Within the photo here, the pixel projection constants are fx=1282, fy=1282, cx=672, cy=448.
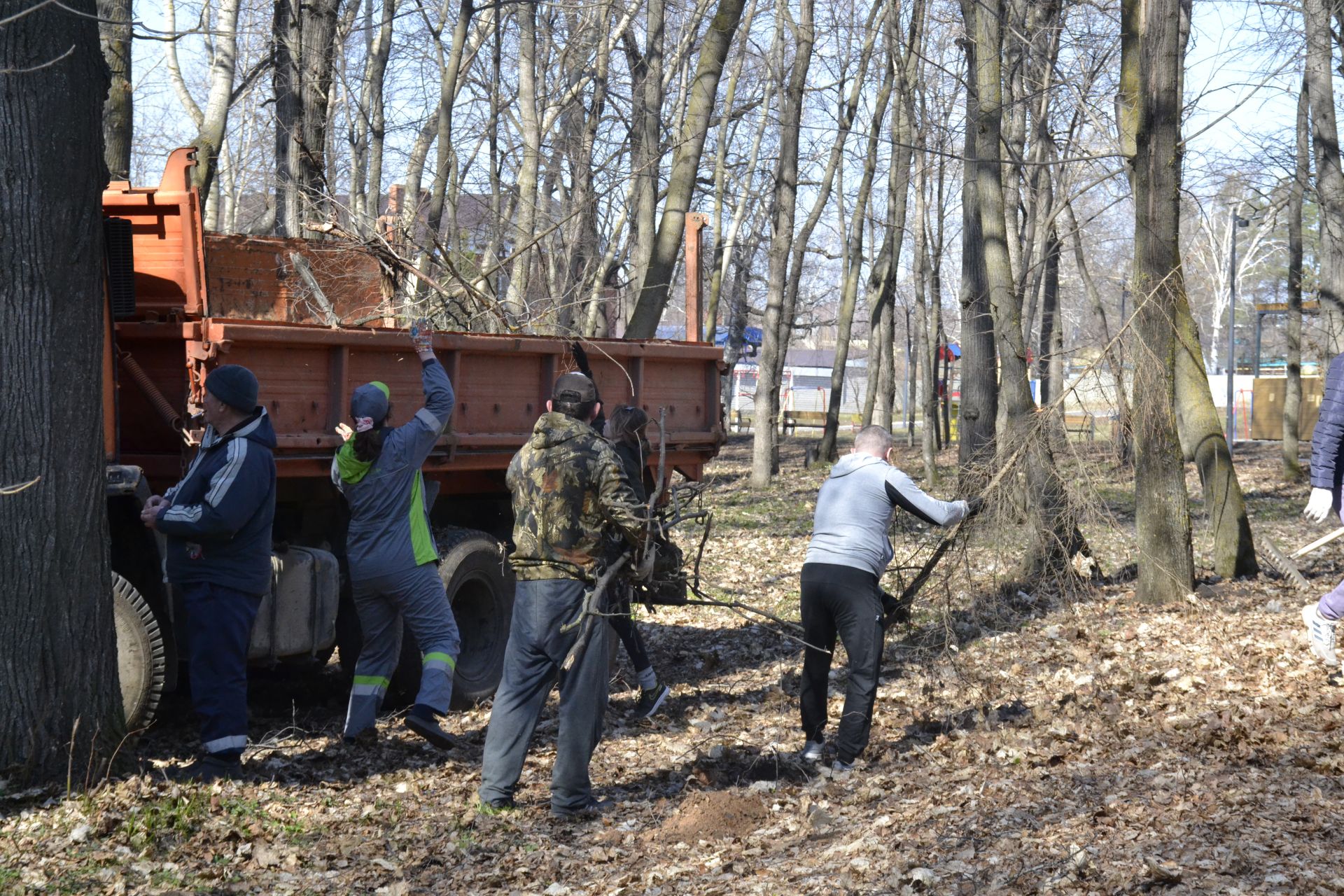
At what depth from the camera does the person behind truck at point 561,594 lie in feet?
19.1

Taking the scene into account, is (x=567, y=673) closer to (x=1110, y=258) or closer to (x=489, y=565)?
(x=489, y=565)

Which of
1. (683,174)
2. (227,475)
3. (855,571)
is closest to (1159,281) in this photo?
(855,571)

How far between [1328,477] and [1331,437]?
9.0 inches

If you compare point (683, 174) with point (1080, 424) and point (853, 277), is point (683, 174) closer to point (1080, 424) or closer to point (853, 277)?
point (1080, 424)

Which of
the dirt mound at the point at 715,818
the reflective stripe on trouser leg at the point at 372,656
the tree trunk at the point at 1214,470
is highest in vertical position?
the tree trunk at the point at 1214,470

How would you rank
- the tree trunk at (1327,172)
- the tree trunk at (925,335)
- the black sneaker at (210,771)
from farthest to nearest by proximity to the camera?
the tree trunk at (925,335) < the tree trunk at (1327,172) < the black sneaker at (210,771)

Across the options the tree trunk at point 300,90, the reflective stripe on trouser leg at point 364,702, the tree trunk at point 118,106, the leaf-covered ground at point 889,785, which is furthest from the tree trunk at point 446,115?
the reflective stripe on trouser leg at point 364,702

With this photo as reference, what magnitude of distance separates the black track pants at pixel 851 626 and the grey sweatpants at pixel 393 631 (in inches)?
76.0

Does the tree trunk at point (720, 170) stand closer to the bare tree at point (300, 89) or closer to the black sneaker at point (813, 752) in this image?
the bare tree at point (300, 89)

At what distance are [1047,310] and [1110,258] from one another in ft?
174

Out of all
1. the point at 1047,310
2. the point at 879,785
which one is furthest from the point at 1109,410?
the point at 1047,310

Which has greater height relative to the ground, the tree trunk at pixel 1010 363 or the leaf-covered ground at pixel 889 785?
the tree trunk at pixel 1010 363

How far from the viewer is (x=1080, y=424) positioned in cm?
900

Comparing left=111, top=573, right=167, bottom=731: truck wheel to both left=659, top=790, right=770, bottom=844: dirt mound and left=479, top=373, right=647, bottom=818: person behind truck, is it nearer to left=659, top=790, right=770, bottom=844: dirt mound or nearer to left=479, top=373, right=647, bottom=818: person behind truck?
left=479, top=373, right=647, bottom=818: person behind truck
